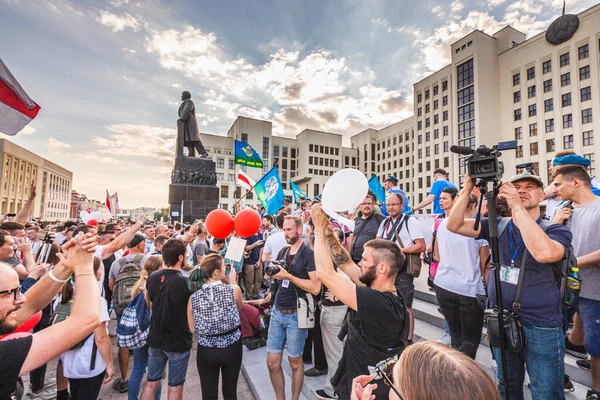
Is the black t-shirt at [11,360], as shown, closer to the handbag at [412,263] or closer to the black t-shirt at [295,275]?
the black t-shirt at [295,275]

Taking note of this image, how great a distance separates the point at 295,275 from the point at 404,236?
1548 mm

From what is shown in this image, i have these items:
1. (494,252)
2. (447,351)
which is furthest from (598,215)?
(447,351)

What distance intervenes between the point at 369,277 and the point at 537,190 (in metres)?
1.59

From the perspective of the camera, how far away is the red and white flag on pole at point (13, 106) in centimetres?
380

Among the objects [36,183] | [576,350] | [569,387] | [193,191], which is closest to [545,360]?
[569,387]

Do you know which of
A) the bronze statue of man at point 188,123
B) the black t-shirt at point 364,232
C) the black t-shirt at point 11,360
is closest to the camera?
the black t-shirt at point 11,360

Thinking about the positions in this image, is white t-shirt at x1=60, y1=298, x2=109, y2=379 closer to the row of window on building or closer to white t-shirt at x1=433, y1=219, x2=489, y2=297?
white t-shirt at x1=433, y1=219, x2=489, y2=297

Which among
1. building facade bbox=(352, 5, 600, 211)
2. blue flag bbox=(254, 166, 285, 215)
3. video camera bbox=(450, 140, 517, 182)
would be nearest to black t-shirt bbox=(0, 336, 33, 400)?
video camera bbox=(450, 140, 517, 182)

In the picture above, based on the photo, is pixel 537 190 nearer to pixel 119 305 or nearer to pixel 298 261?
pixel 298 261

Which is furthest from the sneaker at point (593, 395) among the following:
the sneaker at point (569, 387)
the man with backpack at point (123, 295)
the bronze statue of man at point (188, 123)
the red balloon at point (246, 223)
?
the bronze statue of man at point (188, 123)

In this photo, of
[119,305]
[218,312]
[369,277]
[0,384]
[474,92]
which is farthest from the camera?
[474,92]

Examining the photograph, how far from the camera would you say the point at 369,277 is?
6.99 feet

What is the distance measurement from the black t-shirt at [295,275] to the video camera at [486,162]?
1898 mm

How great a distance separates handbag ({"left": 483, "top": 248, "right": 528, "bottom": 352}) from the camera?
2.07 meters
